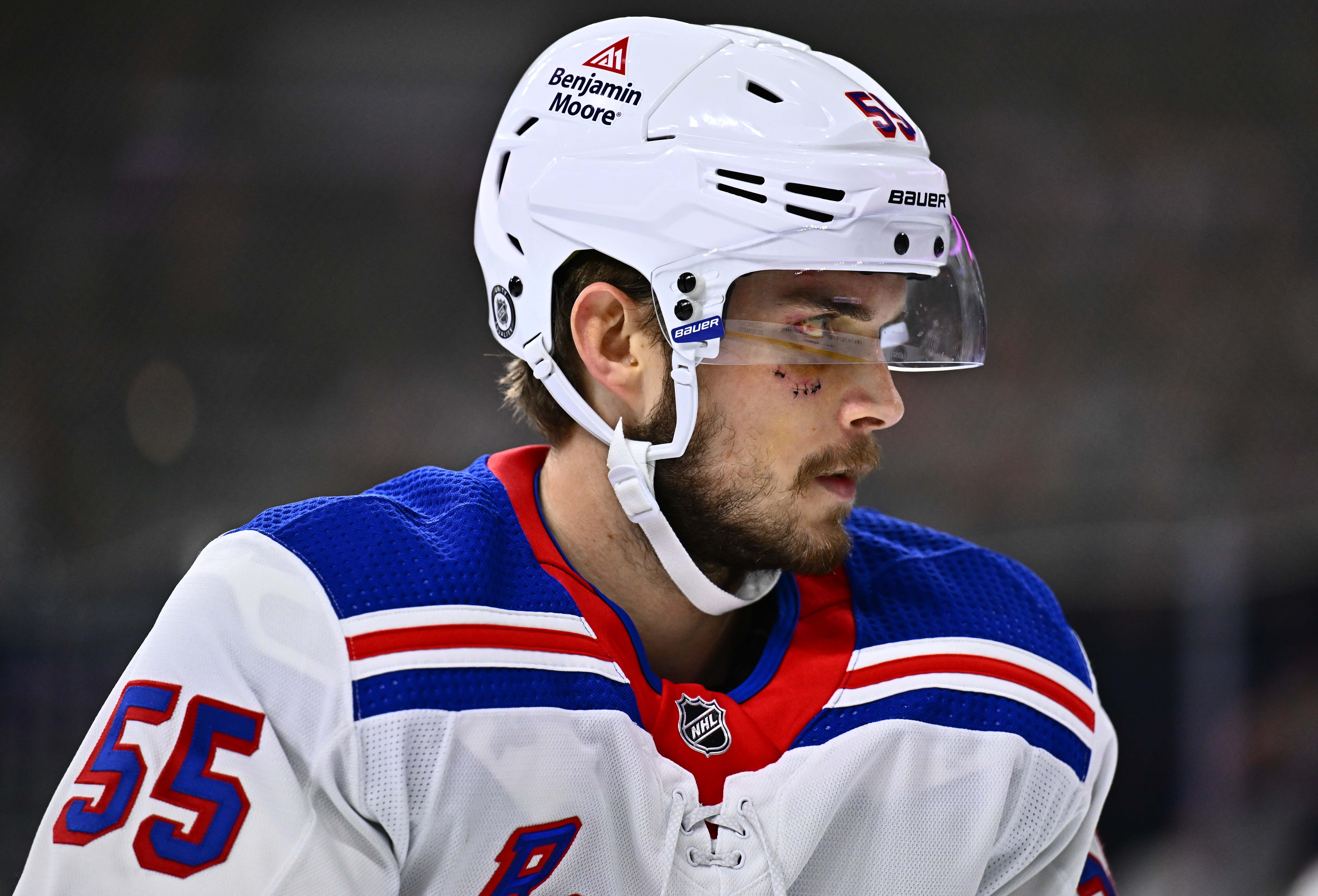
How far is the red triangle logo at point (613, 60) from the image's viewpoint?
4.63 feet

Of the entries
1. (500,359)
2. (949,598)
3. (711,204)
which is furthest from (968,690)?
(500,359)

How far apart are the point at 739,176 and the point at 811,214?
9 cm

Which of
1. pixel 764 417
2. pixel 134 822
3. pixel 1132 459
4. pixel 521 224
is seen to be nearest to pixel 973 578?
pixel 764 417

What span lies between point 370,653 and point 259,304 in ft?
10.3

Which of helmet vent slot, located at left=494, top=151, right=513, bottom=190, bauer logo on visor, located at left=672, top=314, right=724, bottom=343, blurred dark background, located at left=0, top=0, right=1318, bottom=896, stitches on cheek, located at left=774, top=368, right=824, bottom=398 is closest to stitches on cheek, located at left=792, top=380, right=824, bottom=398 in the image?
stitches on cheek, located at left=774, top=368, right=824, bottom=398

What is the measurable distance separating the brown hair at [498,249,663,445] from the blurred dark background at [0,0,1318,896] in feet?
6.15

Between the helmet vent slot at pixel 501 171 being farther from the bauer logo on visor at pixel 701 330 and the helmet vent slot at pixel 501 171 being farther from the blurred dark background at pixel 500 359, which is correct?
the blurred dark background at pixel 500 359

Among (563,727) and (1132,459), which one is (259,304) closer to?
(1132,459)

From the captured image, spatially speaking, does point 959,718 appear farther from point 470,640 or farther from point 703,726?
point 470,640

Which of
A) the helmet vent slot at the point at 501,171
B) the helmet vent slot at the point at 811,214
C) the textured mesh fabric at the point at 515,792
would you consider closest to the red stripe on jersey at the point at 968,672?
the textured mesh fabric at the point at 515,792

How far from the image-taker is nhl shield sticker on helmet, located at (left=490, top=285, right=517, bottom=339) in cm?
149

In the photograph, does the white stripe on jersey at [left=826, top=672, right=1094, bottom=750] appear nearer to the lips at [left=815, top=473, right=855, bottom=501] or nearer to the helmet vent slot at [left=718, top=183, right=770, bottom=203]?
the lips at [left=815, top=473, right=855, bottom=501]

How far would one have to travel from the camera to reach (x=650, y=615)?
57.5 inches

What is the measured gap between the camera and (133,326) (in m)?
3.86
